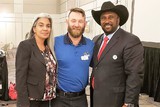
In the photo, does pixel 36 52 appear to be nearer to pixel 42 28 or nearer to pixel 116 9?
pixel 42 28

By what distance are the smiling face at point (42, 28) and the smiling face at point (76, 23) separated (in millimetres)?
204

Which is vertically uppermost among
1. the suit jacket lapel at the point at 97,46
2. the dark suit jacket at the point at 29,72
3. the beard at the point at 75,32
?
the beard at the point at 75,32

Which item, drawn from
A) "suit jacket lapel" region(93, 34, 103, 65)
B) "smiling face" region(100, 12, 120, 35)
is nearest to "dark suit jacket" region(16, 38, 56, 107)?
"suit jacket lapel" region(93, 34, 103, 65)

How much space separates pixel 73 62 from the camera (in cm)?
228

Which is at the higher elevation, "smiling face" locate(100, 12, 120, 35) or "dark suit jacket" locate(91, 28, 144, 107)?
"smiling face" locate(100, 12, 120, 35)

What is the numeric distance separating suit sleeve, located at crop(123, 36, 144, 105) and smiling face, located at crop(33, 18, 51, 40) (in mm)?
710

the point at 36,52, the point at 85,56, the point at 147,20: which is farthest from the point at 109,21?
the point at 147,20

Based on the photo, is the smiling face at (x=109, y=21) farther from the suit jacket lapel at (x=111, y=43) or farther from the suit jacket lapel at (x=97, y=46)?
the suit jacket lapel at (x=97, y=46)

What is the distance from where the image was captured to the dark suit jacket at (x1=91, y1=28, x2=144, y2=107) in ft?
6.88

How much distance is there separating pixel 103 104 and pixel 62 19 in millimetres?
12447

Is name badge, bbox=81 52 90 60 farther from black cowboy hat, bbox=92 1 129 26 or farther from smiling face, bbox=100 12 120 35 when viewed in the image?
black cowboy hat, bbox=92 1 129 26

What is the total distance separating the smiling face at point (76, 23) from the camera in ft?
7.54

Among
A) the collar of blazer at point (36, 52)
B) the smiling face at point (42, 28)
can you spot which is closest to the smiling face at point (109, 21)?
the smiling face at point (42, 28)

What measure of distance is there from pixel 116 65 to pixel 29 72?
754 mm
